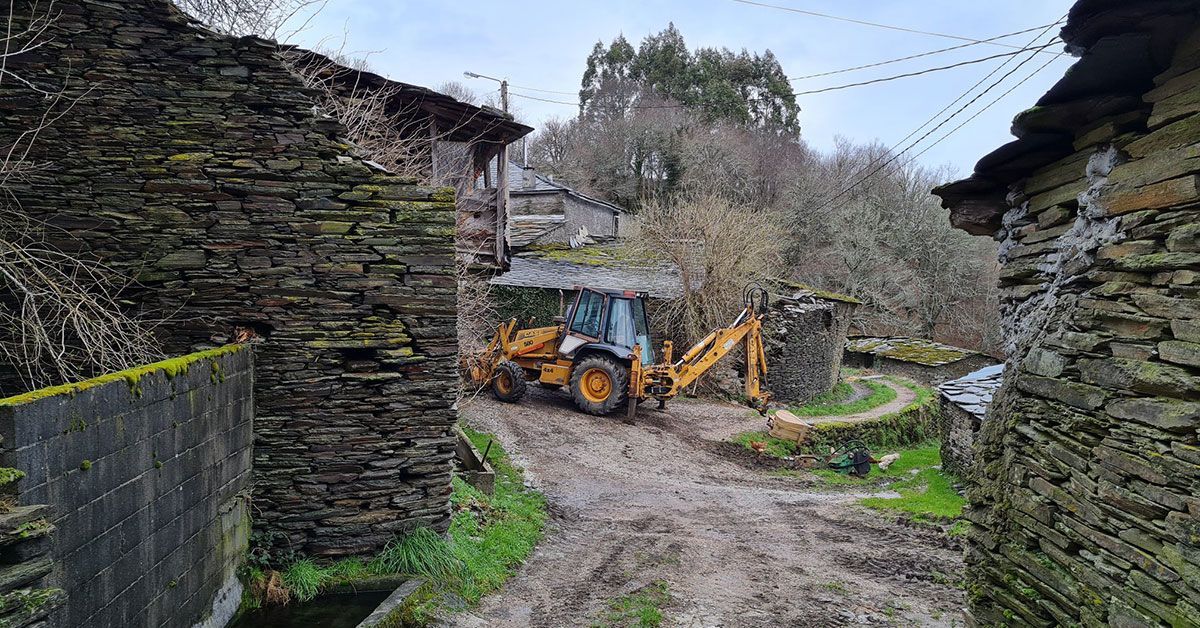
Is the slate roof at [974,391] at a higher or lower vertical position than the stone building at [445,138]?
lower

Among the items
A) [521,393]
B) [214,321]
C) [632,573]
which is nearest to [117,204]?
[214,321]

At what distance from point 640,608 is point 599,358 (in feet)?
28.3

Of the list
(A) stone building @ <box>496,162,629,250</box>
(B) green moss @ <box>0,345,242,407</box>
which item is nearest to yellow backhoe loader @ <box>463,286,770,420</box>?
(A) stone building @ <box>496,162,629,250</box>

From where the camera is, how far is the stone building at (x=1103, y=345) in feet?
10.0

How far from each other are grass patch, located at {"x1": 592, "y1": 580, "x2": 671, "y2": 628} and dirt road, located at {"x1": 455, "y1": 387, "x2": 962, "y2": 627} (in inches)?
3.7

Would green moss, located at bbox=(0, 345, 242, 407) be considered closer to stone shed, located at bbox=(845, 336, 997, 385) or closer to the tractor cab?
the tractor cab

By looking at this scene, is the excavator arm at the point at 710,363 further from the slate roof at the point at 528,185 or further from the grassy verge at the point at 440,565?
the slate roof at the point at 528,185

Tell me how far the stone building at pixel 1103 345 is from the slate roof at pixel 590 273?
14.9m

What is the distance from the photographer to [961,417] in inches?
498

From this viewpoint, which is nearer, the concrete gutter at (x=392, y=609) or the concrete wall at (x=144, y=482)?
the concrete wall at (x=144, y=482)

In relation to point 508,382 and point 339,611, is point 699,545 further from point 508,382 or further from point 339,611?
point 508,382

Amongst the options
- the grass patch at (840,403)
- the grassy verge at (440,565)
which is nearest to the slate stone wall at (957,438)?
the grass patch at (840,403)

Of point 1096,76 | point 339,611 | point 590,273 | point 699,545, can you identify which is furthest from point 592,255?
point 1096,76

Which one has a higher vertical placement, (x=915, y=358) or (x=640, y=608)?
(x=640, y=608)
